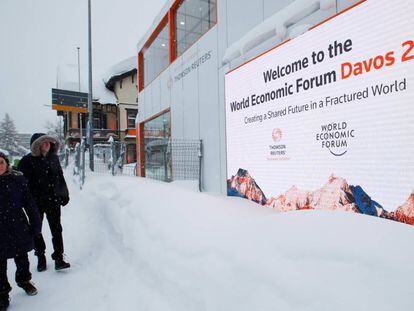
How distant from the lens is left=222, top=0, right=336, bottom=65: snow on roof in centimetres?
427

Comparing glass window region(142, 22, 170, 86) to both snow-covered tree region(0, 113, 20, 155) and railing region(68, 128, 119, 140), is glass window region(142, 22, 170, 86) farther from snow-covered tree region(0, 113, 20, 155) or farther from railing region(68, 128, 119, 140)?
snow-covered tree region(0, 113, 20, 155)

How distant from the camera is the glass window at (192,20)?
8073 millimetres

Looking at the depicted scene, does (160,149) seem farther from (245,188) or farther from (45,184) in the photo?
(45,184)

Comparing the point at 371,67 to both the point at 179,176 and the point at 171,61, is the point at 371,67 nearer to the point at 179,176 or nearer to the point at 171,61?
the point at 179,176

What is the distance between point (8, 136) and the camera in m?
64.1


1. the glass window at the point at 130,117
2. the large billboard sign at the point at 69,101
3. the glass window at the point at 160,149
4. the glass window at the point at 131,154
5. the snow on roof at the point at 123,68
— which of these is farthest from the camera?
the glass window at the point at 130,117

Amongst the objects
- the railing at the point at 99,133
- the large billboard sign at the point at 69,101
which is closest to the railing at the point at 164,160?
the large billboard sign at the point at 69,101

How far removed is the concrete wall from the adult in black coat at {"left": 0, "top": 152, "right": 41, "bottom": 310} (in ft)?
15.0

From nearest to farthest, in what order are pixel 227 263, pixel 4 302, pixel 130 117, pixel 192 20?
pixel 227 263 → pixel 4 302 → pixel 192 20 → pixel 130 117

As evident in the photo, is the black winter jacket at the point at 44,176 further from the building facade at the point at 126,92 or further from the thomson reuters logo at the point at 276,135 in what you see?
the building facade at the point at 126,92

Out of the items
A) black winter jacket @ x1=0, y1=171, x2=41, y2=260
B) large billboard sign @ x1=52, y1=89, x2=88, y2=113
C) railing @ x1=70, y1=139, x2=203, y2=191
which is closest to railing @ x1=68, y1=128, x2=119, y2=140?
large billboard sign @ x1=52, y1=89, x2=88, y2=113

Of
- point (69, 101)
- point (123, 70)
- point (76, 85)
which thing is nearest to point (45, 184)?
point (123, 70)

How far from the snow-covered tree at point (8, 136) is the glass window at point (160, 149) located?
2491 inches

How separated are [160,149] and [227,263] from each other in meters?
9.10
